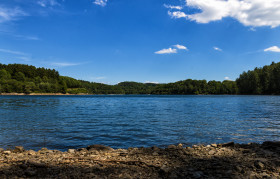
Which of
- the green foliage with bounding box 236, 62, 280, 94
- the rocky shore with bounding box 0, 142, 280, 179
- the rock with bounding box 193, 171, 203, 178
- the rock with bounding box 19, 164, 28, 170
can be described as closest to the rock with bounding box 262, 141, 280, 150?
the rocky shore with bounding box 0, 142, 280, 179

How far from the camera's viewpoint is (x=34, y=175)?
6.35m

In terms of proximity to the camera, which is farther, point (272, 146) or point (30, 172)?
point (272, 146)

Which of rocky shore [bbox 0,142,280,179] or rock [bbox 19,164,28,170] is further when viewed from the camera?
rock [bbox 19,164,28,170]

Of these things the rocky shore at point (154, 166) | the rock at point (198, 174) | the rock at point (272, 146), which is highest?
the rock at point (198, 174)

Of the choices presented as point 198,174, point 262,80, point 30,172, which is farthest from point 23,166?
point 262,80

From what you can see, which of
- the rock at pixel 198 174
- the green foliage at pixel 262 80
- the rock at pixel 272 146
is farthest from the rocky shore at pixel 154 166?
the green foliage at pixel 262 80

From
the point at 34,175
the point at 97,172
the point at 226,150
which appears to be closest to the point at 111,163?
the point at 97,172

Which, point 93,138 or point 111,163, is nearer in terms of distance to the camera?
point 111,163

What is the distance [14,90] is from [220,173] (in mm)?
228157

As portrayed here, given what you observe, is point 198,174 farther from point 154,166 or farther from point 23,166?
point 23,166

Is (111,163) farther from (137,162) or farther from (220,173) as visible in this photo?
(220,173)

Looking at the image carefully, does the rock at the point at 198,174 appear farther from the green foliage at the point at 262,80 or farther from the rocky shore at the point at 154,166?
the green foliage at the point at 262,80

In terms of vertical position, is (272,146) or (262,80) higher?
(262,80)

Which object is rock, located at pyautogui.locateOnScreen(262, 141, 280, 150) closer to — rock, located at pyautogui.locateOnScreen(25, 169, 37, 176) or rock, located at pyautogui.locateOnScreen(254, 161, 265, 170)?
rock, located at pyautogui.locateOnScreen(254, 161, 265, 170)
